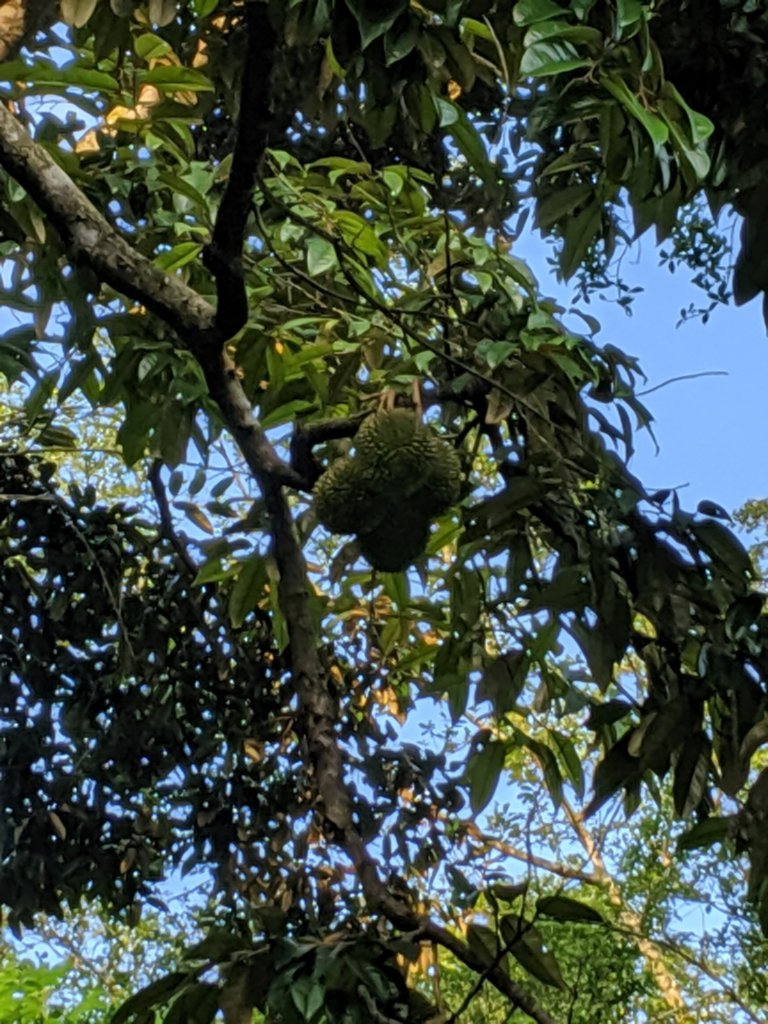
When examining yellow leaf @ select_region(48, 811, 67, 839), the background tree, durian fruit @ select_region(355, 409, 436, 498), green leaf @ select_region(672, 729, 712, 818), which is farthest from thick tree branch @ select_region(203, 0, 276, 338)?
yellow leaf @ select_region(48, 811, 67, 839)

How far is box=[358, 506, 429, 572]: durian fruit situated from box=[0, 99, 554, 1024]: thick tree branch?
0.08 metres

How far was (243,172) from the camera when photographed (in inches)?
33.5

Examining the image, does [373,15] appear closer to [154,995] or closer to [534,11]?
[534,11]

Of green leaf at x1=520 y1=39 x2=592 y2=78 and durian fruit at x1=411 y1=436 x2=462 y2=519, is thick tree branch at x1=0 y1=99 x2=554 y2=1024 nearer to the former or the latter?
durian fruit at x1=411 y1=436 x2=462 y2=519

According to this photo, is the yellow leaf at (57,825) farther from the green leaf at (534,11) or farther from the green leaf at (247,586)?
the green leaf at (534,11)

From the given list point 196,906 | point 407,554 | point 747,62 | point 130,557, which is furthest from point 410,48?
point 196,906

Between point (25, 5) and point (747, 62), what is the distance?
772mm

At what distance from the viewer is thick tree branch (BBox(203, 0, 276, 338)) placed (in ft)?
2.50

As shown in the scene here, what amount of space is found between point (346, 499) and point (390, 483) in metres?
0.05

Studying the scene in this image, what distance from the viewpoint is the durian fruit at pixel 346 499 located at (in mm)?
1056

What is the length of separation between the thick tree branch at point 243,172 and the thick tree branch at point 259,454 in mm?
56

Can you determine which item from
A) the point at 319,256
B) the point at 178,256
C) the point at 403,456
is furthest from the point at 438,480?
the point at 178,256

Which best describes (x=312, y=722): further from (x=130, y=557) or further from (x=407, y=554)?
(x=130, y=557)

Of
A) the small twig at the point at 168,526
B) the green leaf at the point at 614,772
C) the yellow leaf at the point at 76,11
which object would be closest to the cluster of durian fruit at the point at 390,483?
the green leaf at the point at 614,772
